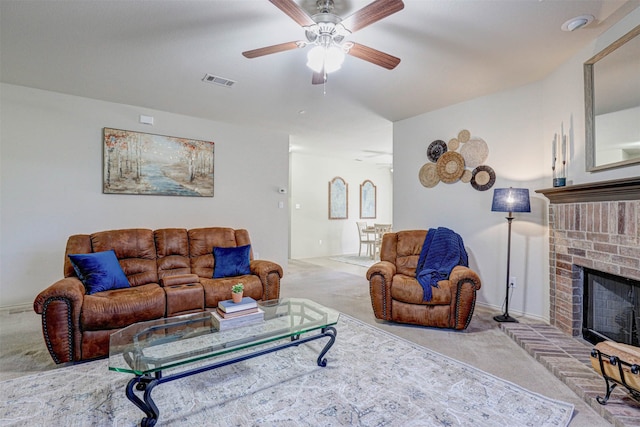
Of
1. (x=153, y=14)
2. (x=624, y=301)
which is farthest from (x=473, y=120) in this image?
(x=153, y=14)

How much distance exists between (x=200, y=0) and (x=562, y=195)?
3422 millimetres

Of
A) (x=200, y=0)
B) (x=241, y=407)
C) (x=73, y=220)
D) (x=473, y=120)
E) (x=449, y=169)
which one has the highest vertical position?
(x=200, y=0)

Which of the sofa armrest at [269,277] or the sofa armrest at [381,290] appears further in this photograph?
the sofa armrest at [269,277]

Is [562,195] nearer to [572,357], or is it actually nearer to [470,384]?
[572,357]

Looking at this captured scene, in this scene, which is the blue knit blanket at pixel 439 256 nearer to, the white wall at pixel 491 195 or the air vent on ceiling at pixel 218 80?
the white wall at pixel 491 195

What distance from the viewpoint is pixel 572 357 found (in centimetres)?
236

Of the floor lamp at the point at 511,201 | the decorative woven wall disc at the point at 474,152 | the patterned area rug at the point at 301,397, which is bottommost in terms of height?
the patterned area rug at the point at 301,397

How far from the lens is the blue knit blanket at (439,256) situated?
3221mm

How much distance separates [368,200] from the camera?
29.6ft

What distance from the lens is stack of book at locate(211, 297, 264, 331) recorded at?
2236 millimetres

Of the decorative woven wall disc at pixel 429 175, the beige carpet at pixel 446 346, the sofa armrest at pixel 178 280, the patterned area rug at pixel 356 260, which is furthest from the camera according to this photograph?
the patterned area rug at pixel 356 260

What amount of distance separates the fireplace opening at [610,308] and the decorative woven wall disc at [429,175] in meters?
1.99

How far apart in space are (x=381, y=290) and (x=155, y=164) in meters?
3.53

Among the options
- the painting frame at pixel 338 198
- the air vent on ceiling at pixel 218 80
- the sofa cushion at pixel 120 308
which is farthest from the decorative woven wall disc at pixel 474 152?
the painting frame at pixel 338 198
